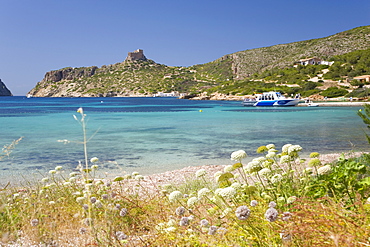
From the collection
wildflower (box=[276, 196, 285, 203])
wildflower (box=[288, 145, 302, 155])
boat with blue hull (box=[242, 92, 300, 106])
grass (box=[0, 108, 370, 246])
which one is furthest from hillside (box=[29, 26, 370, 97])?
wildflower (box=[276, 196, 285, 203])

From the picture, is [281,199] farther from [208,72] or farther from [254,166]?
[208,72]

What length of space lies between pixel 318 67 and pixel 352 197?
8661cm

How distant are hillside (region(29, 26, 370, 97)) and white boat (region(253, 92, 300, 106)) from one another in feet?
91.6

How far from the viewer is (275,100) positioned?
2233 inches

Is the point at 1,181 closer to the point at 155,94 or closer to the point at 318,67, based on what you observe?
the point at 318,67

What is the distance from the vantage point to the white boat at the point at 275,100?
55.0 meters

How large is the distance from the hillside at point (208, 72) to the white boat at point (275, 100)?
27926 millimetres

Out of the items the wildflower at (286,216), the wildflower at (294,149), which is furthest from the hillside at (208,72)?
the wildflower at (286,216)

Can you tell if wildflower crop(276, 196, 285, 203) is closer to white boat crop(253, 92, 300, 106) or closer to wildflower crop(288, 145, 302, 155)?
Result: wildflower crop(288, 145, 302, 155)

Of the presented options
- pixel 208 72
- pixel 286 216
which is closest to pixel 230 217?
pixel 286 216

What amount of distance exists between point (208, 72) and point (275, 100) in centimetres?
11064

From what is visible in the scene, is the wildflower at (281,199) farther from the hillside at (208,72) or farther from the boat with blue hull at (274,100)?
the hillside at (208,72)

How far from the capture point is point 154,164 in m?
12.2

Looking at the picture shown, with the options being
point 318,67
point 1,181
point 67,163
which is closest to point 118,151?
point 67,163
